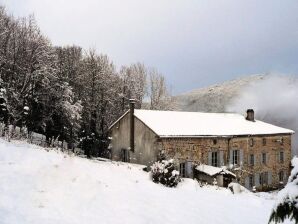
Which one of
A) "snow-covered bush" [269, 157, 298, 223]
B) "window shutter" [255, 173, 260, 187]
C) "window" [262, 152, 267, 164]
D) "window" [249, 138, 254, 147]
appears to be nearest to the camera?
"snow-covered bush" [269, 157, 298, 223]

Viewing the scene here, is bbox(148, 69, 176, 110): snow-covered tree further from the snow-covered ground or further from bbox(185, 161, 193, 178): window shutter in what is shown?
the snow-covered ground

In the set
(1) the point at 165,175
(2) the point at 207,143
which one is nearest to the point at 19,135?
(1) the point at 165,175

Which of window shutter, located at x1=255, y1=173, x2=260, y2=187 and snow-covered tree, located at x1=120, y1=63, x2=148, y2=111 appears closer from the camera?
window shutter, located at x1=255, y1=173, x2=260, y2=187

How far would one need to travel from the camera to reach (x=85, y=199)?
37.7ft

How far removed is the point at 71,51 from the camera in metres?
44.5

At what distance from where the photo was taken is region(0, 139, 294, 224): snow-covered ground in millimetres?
9773

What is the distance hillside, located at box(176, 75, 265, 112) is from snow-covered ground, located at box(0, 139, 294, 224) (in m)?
75.8

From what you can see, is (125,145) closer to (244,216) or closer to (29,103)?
(29,103)

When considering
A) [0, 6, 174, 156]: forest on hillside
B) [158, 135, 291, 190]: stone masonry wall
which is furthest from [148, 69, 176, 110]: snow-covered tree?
[158, 135, 291, 190]: stone masonry wall

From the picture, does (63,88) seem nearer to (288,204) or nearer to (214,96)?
(288,204)

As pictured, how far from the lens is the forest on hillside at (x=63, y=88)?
29.5 m

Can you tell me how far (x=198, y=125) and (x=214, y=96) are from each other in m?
63.6

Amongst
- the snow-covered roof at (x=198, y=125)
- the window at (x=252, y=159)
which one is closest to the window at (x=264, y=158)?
the window at (x=252, y=159)

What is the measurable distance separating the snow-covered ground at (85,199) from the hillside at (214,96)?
75.8 meters
